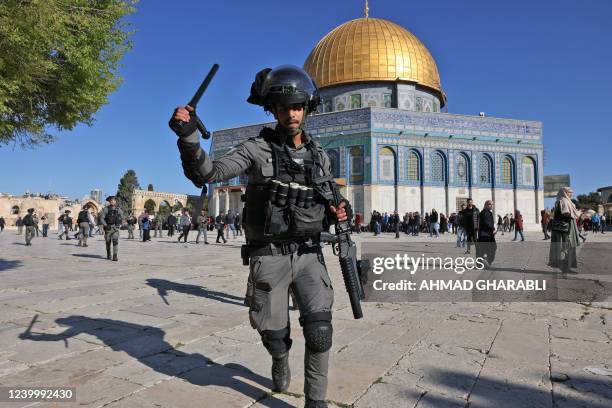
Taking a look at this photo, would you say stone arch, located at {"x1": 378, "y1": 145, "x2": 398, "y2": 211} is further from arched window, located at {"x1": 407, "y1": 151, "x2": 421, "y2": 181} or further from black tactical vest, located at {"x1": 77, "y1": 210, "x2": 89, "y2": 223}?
black tactical vest, located at {"x1": 77, "y1": 210, "x2": 89, "y2": 223}

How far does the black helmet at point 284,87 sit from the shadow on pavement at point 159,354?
1.71 m

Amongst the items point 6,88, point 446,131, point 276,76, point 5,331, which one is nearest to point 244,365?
point 276,76

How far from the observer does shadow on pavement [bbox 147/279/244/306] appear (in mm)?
5510

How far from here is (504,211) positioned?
35688 millimetres

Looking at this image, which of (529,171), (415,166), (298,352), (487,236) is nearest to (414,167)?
(415,166)

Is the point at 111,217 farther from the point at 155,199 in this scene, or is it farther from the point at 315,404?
the point at 155,199

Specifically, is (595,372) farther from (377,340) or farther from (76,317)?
(76,317)

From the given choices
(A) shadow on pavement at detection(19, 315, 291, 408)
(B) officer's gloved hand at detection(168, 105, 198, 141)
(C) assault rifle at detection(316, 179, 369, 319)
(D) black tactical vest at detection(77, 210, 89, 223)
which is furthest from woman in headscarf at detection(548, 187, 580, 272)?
(D) black tactical vest at detection(77, 210, 89, 223)

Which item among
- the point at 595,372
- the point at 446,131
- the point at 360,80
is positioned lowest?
the point at 595,372

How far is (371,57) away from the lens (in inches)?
1422

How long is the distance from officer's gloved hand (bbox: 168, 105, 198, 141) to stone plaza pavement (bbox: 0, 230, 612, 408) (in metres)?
1.48

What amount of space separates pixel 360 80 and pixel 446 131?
8161 mm

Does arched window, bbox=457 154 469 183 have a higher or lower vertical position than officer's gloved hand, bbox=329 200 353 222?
higher

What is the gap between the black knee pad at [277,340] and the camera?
239 cm
